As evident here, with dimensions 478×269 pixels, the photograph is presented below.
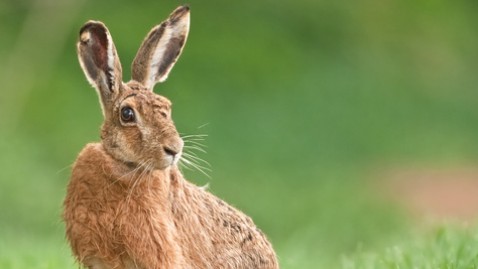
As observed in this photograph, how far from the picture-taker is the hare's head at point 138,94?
248 inches

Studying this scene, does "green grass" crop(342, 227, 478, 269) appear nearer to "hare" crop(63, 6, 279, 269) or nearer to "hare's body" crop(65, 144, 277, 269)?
"hare" crop(63, 6, 279, 269)

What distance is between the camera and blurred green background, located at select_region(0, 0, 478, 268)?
15.7m

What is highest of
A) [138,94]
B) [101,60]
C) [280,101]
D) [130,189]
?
[280,101]

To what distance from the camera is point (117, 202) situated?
254 inches

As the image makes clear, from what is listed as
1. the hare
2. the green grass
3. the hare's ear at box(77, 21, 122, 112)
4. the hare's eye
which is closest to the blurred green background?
the green grass

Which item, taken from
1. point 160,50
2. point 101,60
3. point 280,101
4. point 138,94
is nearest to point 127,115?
point 138,94

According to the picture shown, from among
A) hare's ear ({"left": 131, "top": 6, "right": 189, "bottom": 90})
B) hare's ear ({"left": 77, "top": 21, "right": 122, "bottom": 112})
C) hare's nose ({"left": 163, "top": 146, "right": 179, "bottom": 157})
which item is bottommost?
hare's nose ({"left": 163, "top": 146, "right": 179, "bottom": 157})

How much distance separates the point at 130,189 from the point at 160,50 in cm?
85

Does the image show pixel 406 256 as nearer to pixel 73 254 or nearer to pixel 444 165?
pixel 73 254

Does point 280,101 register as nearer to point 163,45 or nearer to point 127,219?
point 163,45

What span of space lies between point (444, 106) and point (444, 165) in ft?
7.10

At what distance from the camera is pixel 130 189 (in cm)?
647

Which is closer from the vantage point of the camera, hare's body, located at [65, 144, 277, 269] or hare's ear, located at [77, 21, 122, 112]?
hare's body, located at [65, 144, 277, 269]

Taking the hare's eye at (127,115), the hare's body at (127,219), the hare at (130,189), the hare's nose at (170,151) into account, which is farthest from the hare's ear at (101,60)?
the hare's nose at (170,151)
